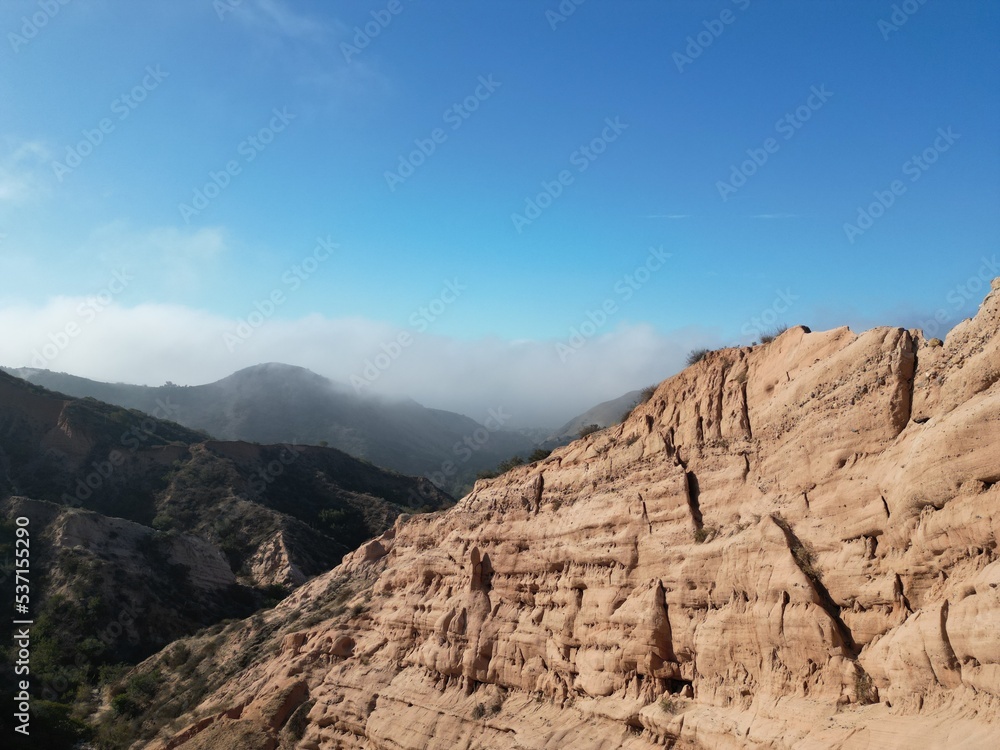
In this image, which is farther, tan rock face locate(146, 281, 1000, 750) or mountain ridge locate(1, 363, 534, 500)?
mountain ridge locate(1, 363, 534, 500)

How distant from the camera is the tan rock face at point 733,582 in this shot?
34.6ft

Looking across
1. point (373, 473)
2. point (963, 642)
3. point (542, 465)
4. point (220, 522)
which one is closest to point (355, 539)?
point (220, 522)

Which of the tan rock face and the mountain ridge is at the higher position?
the mountain ridge

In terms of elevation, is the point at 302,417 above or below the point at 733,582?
above

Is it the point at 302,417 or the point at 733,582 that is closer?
the point at 733,582

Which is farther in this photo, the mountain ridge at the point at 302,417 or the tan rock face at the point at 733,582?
the mountain ridge at the point at 302,417

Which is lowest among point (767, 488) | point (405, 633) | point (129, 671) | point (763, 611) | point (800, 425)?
point (129, 671)

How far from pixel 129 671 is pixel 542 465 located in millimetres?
27985

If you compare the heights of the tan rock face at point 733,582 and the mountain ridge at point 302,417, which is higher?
the mountain ridge at point 302,417

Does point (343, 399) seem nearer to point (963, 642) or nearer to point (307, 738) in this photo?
point (307, 738)

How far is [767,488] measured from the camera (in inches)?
580

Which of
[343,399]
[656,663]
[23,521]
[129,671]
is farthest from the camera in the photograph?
[343,399]

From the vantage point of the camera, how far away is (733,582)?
558 inches

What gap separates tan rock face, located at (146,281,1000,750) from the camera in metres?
10.5
